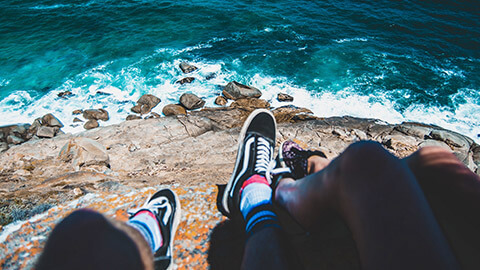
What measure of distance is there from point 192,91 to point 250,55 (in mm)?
4804

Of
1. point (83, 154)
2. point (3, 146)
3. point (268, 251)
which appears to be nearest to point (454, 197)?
point (268, 251)

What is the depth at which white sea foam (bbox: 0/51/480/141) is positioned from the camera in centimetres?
1132

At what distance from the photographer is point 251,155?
9.78 ft

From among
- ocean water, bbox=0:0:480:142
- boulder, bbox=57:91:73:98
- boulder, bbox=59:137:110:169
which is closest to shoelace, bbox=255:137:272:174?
boulder, bbox=59:137:110:169

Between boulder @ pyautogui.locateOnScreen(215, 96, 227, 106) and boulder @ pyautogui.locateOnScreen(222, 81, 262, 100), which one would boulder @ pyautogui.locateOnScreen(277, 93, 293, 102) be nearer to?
boulder @ pyautogui.locateOnScreen(222, 81, 262, 100)

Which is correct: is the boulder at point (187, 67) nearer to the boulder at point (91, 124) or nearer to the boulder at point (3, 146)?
the boulder at point (91, 124)

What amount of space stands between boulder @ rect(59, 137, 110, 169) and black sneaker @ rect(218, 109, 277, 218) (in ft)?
9.72

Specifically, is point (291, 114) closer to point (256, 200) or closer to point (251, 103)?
point (251, 103)

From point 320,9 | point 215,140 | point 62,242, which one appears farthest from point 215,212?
point 320,9

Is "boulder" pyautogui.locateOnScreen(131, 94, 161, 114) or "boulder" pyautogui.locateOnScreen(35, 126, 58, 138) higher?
"boulder" pyautogui.locateOnScreen(131, 94, 161, 114)

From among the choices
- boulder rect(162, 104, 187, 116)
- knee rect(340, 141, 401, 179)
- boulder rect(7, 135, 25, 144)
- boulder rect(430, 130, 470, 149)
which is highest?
knee rect(340, 141, 401, 179)

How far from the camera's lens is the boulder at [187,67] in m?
A: 14.1

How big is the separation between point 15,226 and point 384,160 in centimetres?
293

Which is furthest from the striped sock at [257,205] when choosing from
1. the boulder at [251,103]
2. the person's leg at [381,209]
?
the boulder at [251,103]
